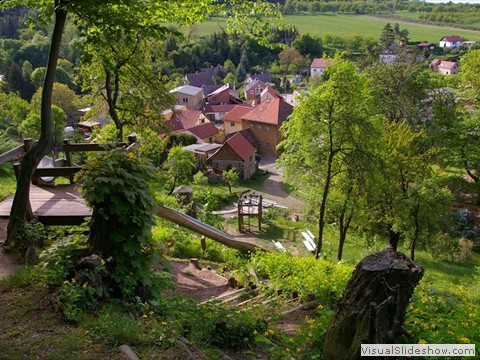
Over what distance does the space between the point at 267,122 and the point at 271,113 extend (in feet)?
4.02

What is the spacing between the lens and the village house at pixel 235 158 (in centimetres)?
3681

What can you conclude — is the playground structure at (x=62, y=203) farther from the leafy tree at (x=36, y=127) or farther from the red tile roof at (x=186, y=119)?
the red tile roof at (x=186, y=119)

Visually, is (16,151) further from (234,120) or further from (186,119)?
(186,119)

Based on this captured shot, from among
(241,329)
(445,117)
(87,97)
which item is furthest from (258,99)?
(241,329)

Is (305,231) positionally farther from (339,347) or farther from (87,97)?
(339,347)

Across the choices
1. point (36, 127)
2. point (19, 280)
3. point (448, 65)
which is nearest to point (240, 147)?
point (36, 127)

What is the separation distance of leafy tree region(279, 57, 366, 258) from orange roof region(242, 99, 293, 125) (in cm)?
3024

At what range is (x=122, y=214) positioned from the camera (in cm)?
510

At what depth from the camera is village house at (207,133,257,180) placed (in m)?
36.8

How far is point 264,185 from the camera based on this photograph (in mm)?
35688

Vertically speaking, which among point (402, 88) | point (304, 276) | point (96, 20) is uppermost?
point (96, 20)

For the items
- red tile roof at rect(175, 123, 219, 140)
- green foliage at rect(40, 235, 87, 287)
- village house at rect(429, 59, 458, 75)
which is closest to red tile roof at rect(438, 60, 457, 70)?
village house at rect(429, 59, 458, 75)

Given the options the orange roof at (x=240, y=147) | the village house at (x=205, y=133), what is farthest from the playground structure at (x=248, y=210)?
the village house at (x=205, y=133)

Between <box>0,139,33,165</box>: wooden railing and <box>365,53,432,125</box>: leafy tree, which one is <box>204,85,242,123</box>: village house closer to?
<box>365,53,432,125</box>: leafy tree
